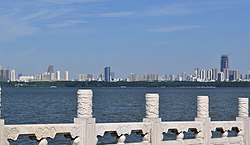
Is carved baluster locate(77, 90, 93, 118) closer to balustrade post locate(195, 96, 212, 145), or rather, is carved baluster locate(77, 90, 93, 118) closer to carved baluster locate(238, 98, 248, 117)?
balustrade post locate(195, 96, 212, 145)

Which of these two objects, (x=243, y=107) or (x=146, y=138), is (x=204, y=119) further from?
(x=146, y=138)

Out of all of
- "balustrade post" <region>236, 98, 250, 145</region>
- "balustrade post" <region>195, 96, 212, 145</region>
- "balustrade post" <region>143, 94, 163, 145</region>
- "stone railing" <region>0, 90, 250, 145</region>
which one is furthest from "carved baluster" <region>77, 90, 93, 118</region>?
"balustrade post" <region>236, 98, 250, 145</region>

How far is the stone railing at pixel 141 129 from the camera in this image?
11734mm

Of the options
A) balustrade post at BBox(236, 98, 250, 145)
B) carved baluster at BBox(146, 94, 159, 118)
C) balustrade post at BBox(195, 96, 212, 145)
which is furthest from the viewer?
balustrade post at BBox(236, 98, 250, 145)

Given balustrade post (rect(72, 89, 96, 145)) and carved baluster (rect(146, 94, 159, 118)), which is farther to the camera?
carved baluster (rect(146, 94, 159, 118))

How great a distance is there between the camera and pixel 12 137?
444 inches

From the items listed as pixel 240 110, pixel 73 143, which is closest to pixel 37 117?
pixel 240 110

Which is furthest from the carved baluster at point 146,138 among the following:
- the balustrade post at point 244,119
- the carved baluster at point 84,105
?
the balustrade post at point 244,119

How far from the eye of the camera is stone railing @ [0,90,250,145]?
38.5 feet

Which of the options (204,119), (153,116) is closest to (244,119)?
(204,119)

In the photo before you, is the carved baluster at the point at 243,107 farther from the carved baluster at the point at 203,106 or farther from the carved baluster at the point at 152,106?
the carved baluster at the point at 152,106

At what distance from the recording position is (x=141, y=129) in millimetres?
13930

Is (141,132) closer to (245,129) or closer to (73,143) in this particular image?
(73,143)

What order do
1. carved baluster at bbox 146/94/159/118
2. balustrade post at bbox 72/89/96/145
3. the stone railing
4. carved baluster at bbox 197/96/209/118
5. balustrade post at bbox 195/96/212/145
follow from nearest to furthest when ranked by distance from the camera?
the stone railing, balustrade post at bbox 72/89/96/145, carved baluster at bbox 146/94/159/118, balustrade post at bbox 195/96/212/145, carved baluster at bbox 197/96/209/118
